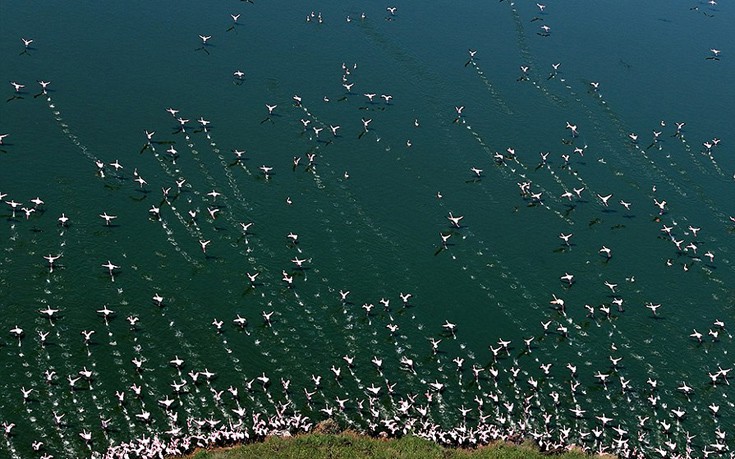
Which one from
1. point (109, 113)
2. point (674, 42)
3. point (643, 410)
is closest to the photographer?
point (643, 410)

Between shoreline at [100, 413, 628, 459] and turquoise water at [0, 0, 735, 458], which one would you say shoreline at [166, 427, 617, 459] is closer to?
shoreline at [100, 413, 628, 459]

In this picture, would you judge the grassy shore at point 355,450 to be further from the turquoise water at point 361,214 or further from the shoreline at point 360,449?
the turquoise water at point 361,214

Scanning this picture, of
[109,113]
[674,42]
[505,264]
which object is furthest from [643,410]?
[674,42]

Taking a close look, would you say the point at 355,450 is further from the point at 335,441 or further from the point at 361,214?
the point at 361,214

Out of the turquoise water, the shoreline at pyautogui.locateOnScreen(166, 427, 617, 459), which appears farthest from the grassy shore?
the turquoise water

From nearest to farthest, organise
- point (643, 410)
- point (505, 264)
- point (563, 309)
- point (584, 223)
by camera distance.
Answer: point (643, 410) → point (563, 309) → point (505, 264) → point (584, 223)

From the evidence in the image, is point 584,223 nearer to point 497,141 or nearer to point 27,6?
point 497,141
